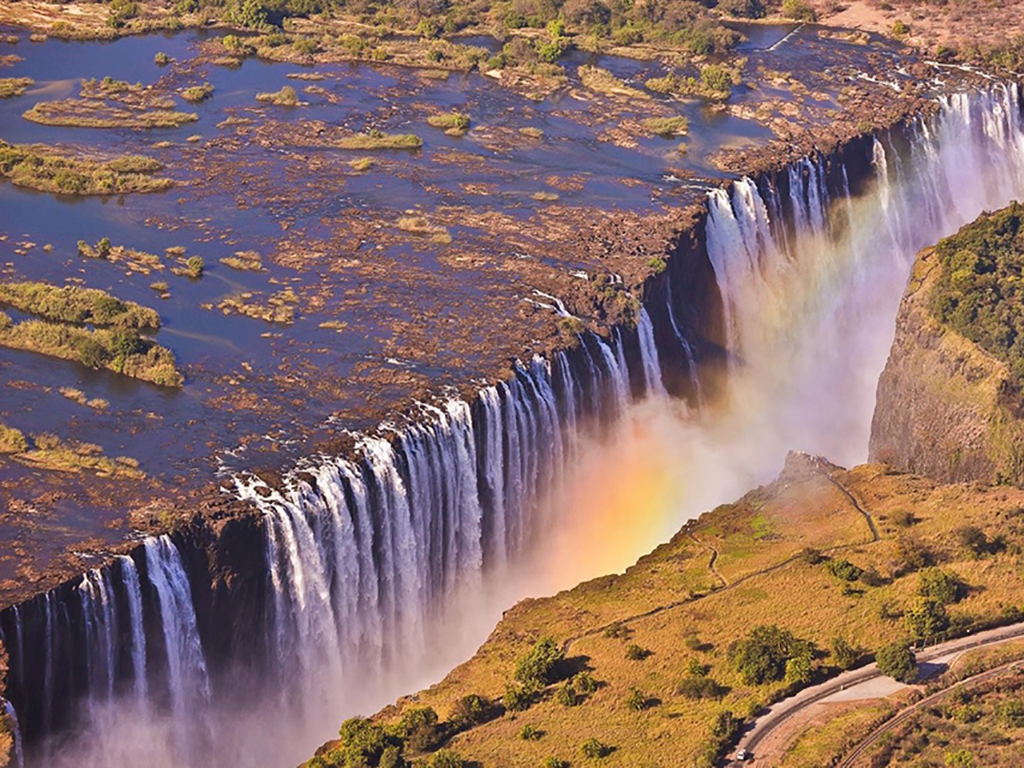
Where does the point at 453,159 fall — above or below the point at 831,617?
above

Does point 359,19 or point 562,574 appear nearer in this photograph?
point 562,574

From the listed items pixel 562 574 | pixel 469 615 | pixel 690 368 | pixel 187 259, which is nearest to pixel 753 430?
pixel 690 368

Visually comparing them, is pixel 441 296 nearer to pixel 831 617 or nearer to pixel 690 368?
pixel 690 368

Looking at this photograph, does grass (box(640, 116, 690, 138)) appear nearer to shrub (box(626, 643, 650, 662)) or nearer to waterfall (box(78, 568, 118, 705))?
shrub (box(626, 643, 650, 662))

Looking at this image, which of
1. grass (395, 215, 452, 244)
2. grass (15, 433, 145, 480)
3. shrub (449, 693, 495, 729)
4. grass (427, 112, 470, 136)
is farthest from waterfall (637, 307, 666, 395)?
grass (15, 433, 145, 480)

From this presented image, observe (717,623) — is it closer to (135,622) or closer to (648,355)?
(648,355)

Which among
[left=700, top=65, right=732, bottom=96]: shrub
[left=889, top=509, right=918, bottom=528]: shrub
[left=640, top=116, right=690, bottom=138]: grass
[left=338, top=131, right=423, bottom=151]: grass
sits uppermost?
[left=700, top=65, right=732, bottom=96]: shrub

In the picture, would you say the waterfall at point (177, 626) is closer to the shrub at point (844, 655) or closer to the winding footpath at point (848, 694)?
the winding footpath at point (848, 694)
